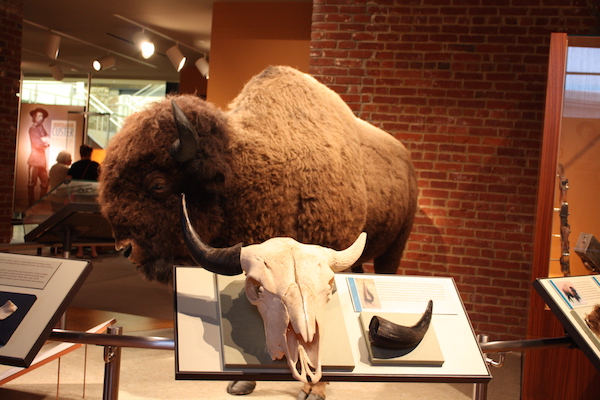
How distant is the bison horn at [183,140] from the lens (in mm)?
2705

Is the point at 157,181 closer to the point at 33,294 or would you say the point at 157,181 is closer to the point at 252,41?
the point at 33,294

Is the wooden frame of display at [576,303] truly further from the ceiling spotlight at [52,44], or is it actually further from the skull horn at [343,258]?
the ceiling spotlight at [52,44]

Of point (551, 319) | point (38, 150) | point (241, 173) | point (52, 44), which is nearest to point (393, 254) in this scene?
point (551, 319)

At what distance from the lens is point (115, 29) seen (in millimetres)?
Result: 9344

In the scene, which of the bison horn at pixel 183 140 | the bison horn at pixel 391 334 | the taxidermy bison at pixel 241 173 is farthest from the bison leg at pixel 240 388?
the bison horn at pixel 391 334

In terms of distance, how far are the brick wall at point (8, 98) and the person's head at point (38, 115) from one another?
4.85m

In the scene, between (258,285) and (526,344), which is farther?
(526,344)

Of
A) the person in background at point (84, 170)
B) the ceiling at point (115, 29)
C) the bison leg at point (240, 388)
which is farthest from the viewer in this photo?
the ceiling at point (115, 29)

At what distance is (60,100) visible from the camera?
534 inches

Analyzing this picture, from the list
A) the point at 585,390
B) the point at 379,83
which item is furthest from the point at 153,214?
the point at 379,83

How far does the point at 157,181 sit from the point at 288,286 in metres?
1.59

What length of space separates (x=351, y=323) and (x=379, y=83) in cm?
383

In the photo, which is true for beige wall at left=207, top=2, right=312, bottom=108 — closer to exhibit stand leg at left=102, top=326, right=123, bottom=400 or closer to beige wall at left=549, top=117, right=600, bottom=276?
beige wall at left=549, top=117, right=600, bottom=276

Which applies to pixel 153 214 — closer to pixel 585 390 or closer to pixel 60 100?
pixel 585 390
